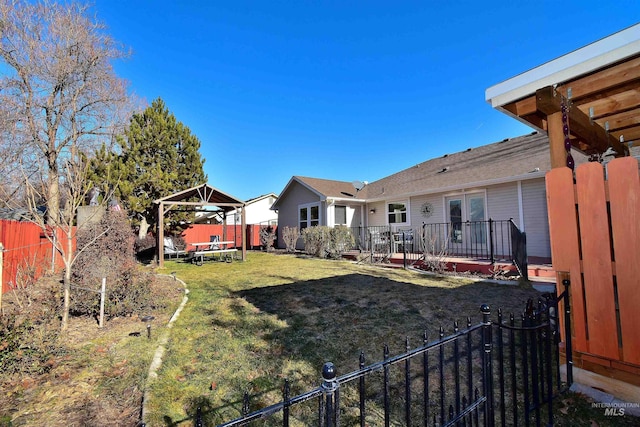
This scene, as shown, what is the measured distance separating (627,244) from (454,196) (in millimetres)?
10114

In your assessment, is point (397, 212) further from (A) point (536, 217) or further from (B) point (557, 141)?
(B) point (557, 141)

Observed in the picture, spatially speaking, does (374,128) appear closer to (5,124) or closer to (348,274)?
(348,274)

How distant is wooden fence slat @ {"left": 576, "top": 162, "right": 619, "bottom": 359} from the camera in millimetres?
A: 2281

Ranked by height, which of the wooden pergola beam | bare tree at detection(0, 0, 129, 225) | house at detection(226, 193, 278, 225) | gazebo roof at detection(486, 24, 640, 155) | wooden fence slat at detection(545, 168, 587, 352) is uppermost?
bare tree at detection(0, 0, 129, 225)

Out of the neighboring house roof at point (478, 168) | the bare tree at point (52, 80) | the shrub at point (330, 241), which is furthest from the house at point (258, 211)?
the shrub at point (330, 241)

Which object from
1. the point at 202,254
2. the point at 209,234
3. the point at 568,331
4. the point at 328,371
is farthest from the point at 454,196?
the point at 209,234

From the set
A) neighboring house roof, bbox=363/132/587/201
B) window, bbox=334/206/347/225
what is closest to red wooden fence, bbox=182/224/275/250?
Result: window, bbox=334/206/347/225

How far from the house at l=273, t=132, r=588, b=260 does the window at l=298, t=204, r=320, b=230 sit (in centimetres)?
6

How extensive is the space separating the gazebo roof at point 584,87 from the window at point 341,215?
12.1 meters

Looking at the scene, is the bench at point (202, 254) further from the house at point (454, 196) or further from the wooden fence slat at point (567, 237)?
the wooden fence slat at point (567, 237)

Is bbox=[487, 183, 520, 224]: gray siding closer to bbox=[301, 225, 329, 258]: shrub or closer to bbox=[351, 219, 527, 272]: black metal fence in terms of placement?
bbox=[351, 219, 527, 272]: black metal fence

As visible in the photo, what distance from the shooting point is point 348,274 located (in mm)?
8383

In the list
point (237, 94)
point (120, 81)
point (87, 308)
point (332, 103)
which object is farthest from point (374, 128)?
point (87, 308)

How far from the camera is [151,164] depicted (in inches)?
642
